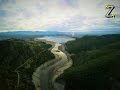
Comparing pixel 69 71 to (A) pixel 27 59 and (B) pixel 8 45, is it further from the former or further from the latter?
(B) pixel 8 45

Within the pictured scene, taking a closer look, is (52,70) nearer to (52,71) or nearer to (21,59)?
(52,71)

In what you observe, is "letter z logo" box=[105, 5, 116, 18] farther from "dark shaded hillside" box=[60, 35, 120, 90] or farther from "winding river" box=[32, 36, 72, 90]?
"winding river" box=[32, 36, 72, 90]

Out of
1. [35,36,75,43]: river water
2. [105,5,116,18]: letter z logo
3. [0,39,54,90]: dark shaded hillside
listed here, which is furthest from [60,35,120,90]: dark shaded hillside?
[0,39,54,90]: dark shaded hillside

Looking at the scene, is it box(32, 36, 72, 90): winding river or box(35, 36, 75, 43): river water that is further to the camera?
box(35, 36, 75, 43): river water

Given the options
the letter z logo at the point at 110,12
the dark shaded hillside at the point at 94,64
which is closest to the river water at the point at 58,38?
the dark shaded hillside at the point at 94,64

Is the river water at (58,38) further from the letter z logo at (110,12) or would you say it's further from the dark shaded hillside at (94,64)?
the letter z logo at (110,12)

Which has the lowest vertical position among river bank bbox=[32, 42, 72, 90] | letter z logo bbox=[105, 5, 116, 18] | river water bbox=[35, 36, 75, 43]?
river bank bbox=[32, 42, 72, 90]

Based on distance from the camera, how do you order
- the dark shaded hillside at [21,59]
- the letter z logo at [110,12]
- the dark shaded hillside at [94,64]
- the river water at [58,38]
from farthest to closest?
the letter z logo at [110,12], the river water at [58,38], the dark shaded hillside at [94,64], the dark shaded hillside at [21,59]
